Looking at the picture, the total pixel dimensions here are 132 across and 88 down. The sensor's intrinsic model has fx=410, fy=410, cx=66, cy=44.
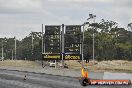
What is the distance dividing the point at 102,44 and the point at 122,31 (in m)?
22.5

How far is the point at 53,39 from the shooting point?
63.2m

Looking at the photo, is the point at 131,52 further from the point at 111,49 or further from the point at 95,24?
the point at 95,24

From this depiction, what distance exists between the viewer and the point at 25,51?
563 ft

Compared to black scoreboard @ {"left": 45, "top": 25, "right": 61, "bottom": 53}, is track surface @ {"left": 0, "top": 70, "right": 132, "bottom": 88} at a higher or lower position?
lower

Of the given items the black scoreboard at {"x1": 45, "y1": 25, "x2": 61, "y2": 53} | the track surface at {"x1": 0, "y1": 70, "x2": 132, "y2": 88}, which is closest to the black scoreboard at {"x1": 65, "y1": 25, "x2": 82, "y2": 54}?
the black scoreboard at {"x1": 45, "y1": 25, "x2": 61, "y2": 53}

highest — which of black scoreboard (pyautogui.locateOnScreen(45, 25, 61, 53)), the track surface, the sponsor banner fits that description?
black scoreboard (pyautogui.locateOnScreen(45, 25, 61, 53))

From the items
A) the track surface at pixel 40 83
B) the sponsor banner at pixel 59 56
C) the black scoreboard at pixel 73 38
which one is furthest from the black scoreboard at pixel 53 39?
the track surface at pixel 40 83

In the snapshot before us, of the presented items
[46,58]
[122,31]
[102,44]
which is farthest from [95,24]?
[46,58]

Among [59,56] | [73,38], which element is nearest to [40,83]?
[73,38]

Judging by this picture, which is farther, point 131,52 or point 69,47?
point 131,52

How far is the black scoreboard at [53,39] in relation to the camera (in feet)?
206

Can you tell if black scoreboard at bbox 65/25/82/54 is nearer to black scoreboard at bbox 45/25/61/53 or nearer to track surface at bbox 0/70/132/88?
black scoreboard at bbox 45/25/61/53

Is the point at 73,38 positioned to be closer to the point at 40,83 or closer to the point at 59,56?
the point at 59,56

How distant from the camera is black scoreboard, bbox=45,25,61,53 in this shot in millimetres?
62781
